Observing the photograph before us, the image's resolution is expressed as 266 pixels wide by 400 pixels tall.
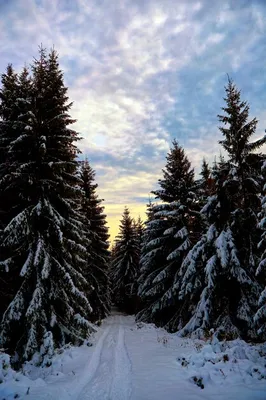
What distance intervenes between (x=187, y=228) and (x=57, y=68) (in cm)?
1349

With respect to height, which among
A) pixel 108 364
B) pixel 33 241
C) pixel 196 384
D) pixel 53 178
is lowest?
pixel 108 364

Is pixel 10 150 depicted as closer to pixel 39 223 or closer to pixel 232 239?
pixel 39 223

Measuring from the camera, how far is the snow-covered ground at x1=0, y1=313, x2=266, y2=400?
5.90 metres

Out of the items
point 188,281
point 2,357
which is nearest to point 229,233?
point 188,281

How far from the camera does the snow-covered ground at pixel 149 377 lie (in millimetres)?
5902

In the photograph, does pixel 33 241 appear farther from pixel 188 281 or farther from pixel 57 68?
pixel 57 68

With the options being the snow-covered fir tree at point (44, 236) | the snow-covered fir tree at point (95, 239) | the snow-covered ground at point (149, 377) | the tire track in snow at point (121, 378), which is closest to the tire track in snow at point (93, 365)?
the snow-covered ground at point (149, 377)

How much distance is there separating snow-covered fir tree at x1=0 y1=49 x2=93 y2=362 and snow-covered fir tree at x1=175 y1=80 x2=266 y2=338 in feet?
20.3

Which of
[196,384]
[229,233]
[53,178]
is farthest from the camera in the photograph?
[53,178]

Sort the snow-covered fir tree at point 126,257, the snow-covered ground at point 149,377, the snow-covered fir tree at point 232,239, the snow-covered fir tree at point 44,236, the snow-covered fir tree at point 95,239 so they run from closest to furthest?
the snow-covered ground at point 149,377, the snow-covered fir tree at point 44,236, the snow-covered fir tree at point 232,239, the snow-covered fir tree at point 95,239, the snow-covered fir tree at point 126,257

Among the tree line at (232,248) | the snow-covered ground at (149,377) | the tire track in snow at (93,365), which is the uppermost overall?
the tree line at (232,248)

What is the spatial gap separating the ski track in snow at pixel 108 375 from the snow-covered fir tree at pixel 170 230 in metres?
6.87

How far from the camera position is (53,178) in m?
13.2

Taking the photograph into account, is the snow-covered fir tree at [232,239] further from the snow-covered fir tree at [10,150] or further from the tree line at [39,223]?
the snow-covered fir tree at [10,150]
